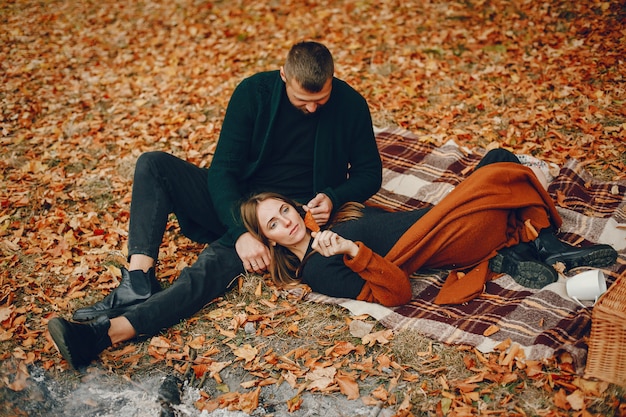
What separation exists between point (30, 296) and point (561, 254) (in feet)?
14.4

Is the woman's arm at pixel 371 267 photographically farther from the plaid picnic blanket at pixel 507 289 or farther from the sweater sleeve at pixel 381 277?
the plaid picnic blanket at pixel 507 289

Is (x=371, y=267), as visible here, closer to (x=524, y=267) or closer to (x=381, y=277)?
(x=381, y=277)

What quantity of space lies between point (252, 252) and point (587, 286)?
245cm

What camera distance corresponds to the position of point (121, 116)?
7.92 meters

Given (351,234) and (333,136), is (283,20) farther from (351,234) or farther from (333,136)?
(351,234)

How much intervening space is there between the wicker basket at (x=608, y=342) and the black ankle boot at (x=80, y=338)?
318cm

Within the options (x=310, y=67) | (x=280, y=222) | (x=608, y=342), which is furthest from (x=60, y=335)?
(x=608, y=342)

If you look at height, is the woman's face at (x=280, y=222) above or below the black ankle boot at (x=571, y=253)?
above

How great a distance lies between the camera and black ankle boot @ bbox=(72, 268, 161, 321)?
13.8 feet

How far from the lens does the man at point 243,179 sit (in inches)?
163

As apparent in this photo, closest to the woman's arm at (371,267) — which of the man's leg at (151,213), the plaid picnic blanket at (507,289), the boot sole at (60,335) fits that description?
the plaid picnic blanket at (507,289)

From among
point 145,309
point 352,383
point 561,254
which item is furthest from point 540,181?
point 145,309

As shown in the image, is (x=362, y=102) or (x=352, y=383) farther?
(x=362, y=102)

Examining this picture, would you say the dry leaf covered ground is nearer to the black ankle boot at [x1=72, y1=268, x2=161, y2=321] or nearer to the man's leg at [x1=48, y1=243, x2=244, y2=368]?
the man's leg at [x1=48, y1=243, x2=244, y2=368]
